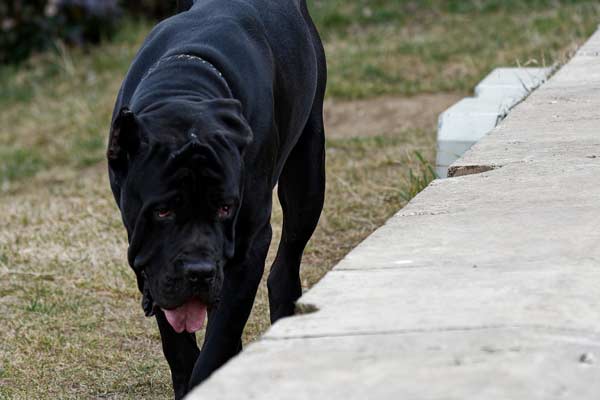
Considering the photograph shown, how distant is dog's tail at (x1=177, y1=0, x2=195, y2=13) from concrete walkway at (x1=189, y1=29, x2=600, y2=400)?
108cm

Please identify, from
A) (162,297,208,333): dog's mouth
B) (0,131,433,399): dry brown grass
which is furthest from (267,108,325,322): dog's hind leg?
(162,297,208,333): dog's mouth

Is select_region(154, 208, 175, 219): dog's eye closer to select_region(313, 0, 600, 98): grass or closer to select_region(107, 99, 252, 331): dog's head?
select_region(107, 99, 252, 331): dog's head

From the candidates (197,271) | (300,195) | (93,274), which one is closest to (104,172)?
(93,274)

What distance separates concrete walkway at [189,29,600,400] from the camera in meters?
1.97

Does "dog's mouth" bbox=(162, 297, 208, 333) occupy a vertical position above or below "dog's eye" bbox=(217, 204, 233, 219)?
below

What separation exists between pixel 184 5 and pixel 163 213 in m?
1.33

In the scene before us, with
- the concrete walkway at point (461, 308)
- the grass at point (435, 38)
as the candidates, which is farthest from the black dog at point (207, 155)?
the grass at point (435, 38)

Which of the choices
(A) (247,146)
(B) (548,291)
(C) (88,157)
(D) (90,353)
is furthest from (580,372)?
(C) (88,157)

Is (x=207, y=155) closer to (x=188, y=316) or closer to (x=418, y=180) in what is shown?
(x=188, y=316)

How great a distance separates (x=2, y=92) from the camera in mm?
9695

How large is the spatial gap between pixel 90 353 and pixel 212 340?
924 mm

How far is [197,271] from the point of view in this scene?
2.82 m

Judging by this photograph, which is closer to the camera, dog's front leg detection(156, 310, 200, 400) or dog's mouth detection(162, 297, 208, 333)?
dog's mouth detection(162, 297, 208, 333)

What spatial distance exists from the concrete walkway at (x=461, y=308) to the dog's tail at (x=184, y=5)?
1.08 m
